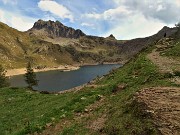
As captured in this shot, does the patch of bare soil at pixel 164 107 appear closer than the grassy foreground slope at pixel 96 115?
Yes

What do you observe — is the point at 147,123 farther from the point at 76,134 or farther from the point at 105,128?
the point at 76,134

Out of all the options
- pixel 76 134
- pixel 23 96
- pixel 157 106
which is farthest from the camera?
pixel 23 96

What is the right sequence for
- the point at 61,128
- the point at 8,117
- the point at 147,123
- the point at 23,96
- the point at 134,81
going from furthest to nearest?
the point at 23,96, the point at 8,117, the point at 134,81, the point at 61,128, the point at 147,123

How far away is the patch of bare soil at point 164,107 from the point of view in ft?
54.8

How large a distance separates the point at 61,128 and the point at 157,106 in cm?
872

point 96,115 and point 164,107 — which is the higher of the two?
point 164,107

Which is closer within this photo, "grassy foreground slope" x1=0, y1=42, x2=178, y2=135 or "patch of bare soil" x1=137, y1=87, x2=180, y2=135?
"patch of bare soil" x1=137, y1=87, x2=180, y2=135

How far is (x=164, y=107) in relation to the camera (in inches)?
730

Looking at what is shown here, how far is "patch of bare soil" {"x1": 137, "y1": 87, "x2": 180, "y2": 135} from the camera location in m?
16.7

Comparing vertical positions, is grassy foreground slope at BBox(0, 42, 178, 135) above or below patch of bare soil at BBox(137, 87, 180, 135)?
below

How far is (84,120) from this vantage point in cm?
2417

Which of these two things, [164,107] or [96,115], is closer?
[164,107]

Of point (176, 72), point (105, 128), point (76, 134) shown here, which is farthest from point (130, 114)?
point (176, 72)

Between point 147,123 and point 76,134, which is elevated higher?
point 147,123
